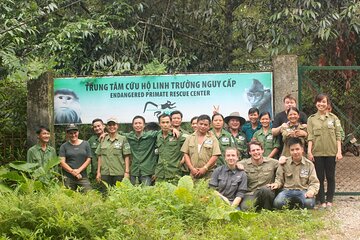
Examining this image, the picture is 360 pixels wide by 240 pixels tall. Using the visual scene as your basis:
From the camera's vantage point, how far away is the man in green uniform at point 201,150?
26.9ft

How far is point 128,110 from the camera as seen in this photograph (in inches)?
366

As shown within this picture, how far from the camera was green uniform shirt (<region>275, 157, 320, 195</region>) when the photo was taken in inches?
306

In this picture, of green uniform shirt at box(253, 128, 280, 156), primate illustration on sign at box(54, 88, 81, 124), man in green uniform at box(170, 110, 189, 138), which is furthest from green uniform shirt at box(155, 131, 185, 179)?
primate illustration on sign at box(54, 88, 81, 124)

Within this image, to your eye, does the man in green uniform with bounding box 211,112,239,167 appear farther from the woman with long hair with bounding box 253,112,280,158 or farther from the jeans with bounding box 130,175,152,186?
the jeans with bounding box 130,175,152,186

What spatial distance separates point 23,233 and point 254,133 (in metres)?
3.79

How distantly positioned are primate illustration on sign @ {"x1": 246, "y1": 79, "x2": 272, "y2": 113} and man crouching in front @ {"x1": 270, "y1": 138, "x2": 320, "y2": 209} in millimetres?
1233

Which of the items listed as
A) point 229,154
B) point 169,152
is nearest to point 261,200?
point 229,154

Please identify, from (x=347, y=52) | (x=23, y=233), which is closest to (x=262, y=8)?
(x=347, y=52)

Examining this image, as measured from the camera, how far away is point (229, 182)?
7.82m

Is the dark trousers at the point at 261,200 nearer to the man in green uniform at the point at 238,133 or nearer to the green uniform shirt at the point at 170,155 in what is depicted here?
the man in green uniform at the point at 238,133

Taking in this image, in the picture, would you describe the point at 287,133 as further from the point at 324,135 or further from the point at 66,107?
the point at 66,107

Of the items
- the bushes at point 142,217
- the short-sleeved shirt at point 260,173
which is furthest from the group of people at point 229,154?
the bushes at point 142,217

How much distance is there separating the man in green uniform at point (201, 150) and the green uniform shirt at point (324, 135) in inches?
49.0

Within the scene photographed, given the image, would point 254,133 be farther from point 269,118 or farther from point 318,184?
point 318,184
